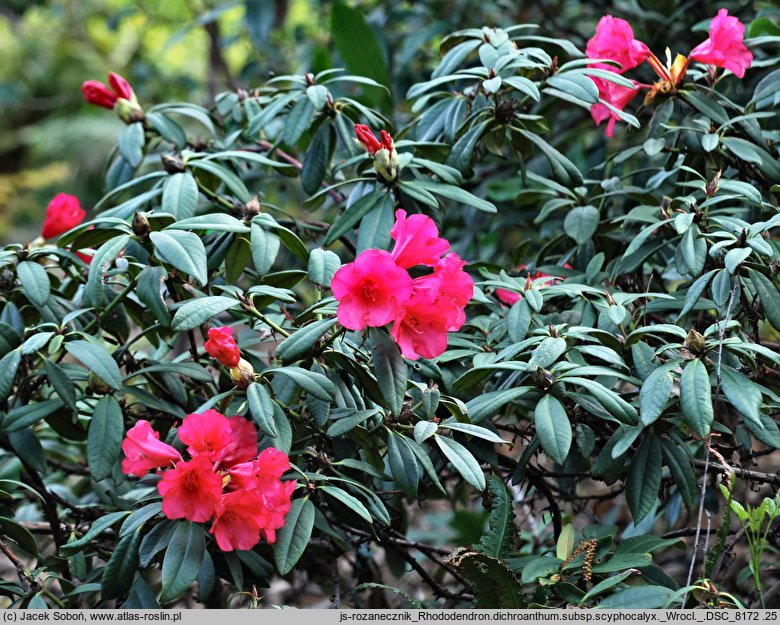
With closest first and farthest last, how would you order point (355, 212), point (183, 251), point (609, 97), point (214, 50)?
point (183, 251) → point (355, 212) → point (609, 97) → point (214, 50)

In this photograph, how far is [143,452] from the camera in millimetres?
1012

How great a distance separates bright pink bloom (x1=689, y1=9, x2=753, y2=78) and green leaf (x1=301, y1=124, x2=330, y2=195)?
63cm

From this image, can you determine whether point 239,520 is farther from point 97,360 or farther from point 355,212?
point 355,212

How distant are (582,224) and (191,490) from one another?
0.78 m

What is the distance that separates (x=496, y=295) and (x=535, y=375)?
40 cm

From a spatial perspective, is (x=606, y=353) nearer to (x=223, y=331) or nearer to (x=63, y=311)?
(x=223, y=331)

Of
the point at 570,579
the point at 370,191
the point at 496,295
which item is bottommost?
the point at 570,579

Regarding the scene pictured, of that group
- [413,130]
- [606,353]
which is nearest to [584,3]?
[413,130]

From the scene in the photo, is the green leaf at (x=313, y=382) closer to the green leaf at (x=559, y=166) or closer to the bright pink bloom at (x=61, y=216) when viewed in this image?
the green leaf at (x=559, y=166)

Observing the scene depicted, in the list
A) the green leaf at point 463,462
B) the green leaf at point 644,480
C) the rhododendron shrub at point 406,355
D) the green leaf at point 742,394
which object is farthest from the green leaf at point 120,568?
the green leaf at point 742,394

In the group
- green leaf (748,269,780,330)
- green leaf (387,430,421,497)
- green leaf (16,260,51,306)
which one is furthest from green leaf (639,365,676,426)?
green leaf (16,260,51,306)

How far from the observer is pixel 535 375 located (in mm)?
1062

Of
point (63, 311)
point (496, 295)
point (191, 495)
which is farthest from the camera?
point (496, 295)

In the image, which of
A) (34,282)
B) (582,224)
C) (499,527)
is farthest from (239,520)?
(582,224)
